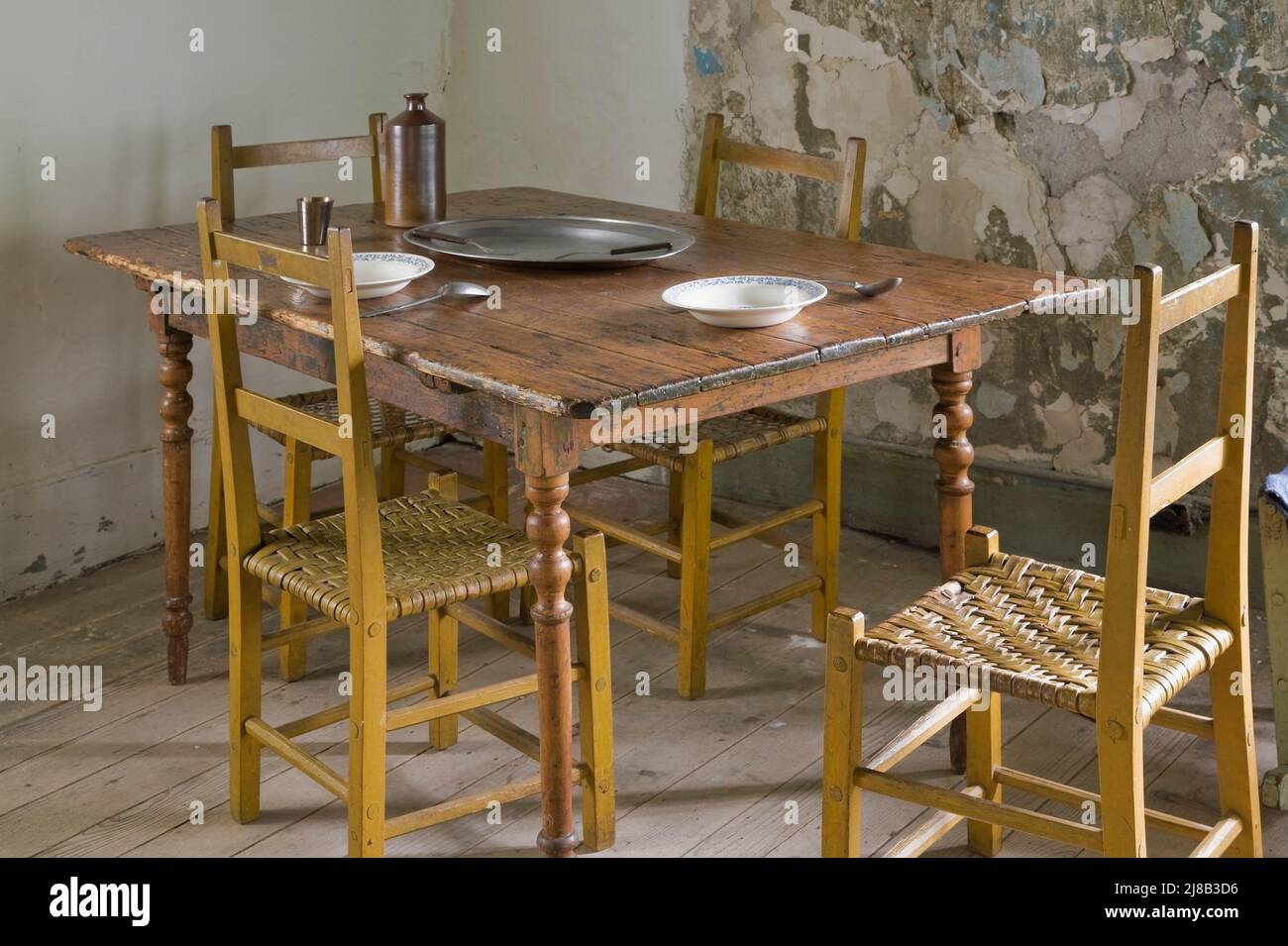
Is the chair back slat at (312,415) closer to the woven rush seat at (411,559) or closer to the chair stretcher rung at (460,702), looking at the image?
the woven rush seat at (411,559)

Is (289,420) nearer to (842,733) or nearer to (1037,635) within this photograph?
(842,733)

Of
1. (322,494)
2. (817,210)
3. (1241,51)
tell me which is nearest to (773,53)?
(817,210)

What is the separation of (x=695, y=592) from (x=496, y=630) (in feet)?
1.95

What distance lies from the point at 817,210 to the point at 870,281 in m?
1.23

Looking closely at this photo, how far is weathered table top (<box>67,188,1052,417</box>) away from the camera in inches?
82.5

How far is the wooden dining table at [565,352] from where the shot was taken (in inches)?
82.9

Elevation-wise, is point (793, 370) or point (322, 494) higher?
point (793, 370)

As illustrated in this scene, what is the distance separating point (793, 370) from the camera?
2.23m

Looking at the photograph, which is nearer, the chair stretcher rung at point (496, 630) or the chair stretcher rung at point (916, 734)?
the chair stretcher rung at point (916, 734)

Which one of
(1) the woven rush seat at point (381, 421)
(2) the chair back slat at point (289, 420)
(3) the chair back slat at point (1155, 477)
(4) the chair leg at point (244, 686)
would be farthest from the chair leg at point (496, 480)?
(3) the chair back slat at point (1155, 477)

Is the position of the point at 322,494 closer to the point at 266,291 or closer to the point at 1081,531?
the point at 266,291

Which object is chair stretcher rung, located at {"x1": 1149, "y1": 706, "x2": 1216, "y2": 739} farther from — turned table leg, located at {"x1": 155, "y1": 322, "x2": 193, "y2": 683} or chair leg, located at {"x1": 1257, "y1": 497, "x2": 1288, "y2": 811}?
turned table leg, located at {"x1": 155, "y1": 322, "x2": 193, "y2": 683}

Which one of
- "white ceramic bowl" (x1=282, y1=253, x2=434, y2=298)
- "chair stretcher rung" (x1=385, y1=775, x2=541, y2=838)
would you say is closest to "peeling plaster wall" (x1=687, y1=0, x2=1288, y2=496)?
"white ceramic bowl" (x1=282, y1=253, x2=434, y2=298)

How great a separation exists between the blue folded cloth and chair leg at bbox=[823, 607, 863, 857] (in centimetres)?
89
